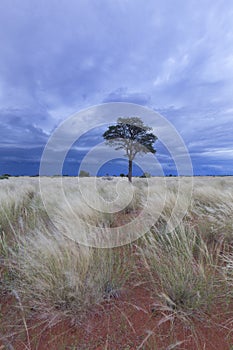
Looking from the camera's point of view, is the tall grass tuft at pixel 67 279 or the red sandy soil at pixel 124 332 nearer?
the red sandy soil at pixel 124 332

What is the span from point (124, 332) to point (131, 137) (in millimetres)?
20655

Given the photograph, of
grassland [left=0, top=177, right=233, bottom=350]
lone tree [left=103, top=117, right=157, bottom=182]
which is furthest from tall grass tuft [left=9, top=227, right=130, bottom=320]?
A: lone tree [left=103, top=117, right=157, bottom=182]

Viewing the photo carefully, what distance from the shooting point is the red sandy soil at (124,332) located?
1543 mm

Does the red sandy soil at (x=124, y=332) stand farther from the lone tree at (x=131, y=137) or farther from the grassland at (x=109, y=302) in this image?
the lone tree at (x=131, y=137)

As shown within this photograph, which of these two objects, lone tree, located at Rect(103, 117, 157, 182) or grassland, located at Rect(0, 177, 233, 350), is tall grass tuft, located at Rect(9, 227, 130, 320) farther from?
lone tree, located at Rect(103, 117, 157, 182)

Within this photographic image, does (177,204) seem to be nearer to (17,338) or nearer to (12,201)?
(17,338)

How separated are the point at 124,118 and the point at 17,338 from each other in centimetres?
2074

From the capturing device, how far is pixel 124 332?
1.64 metres

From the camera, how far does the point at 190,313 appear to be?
1.68 m

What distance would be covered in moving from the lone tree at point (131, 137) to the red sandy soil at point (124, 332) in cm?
1893

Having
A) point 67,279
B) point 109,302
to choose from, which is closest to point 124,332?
point 109,302

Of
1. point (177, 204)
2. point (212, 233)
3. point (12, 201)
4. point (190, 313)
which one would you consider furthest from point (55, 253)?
point (12, 201)

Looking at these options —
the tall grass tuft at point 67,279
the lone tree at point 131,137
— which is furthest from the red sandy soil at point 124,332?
the lone tree at point 131,137

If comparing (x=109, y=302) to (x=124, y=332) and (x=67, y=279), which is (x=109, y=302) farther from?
(x=67, y=279)
